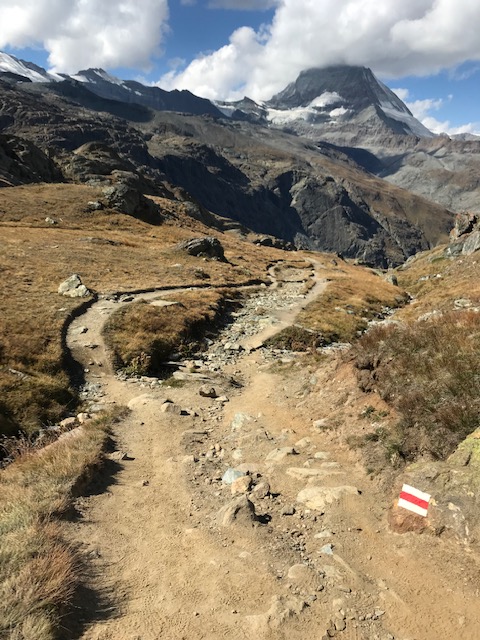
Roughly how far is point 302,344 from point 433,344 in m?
13.8

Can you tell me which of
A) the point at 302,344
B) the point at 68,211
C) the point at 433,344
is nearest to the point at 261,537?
the point at 433,344

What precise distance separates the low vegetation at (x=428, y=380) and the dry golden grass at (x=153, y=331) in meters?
11.2

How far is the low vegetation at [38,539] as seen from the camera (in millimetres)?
5746

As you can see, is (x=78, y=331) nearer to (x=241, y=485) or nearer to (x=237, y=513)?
(x=241, y=485)

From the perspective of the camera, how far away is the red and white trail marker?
8.41 m

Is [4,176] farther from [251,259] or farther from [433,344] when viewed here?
[433,344]

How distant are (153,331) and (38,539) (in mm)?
17838

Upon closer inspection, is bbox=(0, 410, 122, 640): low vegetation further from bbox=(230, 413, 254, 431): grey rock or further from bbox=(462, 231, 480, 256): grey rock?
bbox=(462, 231, 480, 256): grey rock

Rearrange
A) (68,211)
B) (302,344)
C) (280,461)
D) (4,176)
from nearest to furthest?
(280,461) → (302,344) → (68,211) → (4,176)

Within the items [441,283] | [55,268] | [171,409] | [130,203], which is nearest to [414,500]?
[171,409]

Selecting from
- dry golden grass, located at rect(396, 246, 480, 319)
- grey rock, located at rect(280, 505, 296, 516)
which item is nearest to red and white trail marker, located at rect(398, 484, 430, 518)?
grey rock, located at rect(280, 505, 296, 516)

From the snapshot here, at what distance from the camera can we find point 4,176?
88.2m

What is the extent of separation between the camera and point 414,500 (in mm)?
8484

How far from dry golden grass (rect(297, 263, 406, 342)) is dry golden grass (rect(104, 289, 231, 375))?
8.41 metres
